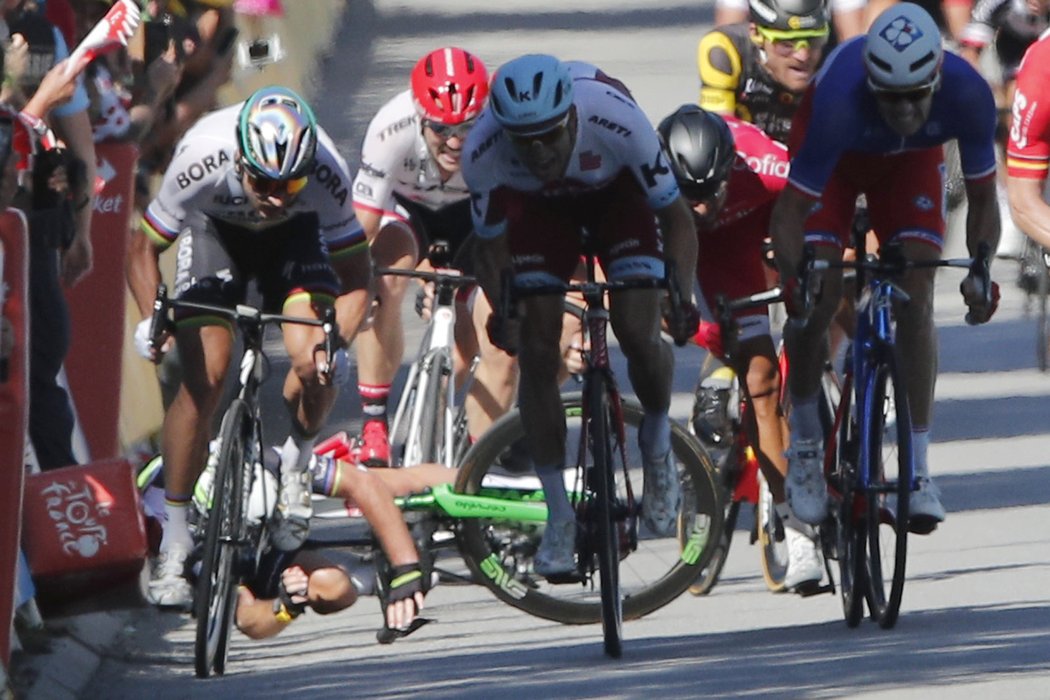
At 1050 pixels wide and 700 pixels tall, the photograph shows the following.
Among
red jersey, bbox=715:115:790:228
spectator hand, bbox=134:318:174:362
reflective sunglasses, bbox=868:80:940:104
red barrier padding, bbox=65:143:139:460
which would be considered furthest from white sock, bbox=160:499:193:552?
reflective sunglasses, bbox=868:80:940:104

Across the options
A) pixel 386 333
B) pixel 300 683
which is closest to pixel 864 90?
pixel 300 683

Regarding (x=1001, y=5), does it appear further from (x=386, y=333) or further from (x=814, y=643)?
(x=814, y=643)

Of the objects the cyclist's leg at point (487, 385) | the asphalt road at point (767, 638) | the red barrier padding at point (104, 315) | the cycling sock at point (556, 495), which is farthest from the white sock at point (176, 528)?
the cyclist's leg at point (487, 385)

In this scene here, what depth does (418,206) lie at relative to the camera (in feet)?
42.1

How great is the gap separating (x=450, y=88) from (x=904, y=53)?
2899mm

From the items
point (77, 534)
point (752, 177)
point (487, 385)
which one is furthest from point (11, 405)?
point (487, 385)

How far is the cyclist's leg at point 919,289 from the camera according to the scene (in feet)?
32.0

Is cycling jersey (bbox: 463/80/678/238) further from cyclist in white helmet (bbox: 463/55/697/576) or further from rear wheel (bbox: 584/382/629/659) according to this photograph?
rear wheel (bbox: 584/382/629/659)

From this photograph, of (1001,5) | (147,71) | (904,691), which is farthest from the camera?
(1001,5)

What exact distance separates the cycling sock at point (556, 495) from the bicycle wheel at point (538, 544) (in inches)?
26.0

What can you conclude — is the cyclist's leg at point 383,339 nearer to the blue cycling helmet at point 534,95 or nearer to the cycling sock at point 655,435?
the cycling sock at point 655,435

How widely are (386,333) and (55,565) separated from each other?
14.2ft

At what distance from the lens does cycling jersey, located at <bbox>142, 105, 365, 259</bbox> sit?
10.6 m

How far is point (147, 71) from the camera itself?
42.8 ft
